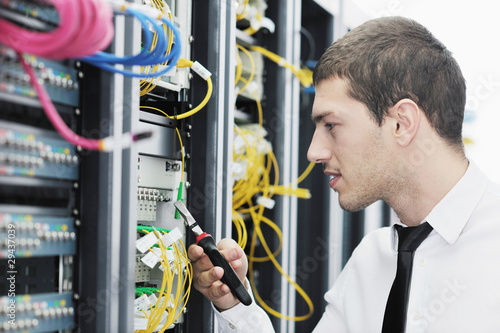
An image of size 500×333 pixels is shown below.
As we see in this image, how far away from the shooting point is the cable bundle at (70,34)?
656mm

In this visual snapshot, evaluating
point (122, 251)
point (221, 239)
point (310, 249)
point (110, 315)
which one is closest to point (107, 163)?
point (122, 251)

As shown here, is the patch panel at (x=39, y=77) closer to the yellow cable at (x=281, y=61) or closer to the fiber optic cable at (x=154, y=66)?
the fiber optic cable at (x=154, y=66)

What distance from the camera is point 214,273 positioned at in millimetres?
1112

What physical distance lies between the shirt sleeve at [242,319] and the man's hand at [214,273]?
0.02m

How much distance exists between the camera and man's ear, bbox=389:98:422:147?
1144mm

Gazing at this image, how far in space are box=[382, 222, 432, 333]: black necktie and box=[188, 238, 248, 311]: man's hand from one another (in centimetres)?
37

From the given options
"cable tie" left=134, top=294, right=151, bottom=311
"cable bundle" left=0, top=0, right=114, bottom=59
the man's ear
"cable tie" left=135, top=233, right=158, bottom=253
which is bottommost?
"cable tie" left=134, top=294, right=151, bottom=311

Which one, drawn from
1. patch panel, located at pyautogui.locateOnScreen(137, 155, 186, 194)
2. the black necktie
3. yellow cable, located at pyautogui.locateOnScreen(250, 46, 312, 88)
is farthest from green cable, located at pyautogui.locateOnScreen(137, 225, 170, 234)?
yellow cable, located at pyautogui.locateOnScreen(250, 46, 312, 88)

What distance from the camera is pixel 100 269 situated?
0.90 meters

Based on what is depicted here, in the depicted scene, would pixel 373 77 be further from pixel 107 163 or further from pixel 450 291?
pixel 107 163

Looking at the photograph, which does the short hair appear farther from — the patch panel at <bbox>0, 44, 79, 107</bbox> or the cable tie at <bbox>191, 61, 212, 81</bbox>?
the patch panel at <bbox>0, 44, 79, 107</bbox>

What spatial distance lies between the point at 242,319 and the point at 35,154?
66cm

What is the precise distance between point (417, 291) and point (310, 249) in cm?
83

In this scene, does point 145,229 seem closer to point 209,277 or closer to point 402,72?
point 209,277
